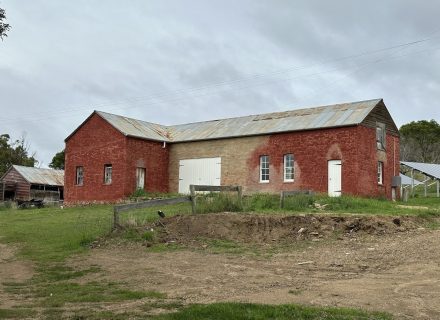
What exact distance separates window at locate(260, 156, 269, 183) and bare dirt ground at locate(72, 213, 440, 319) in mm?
15314

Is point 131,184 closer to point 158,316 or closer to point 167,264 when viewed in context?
point 167,264

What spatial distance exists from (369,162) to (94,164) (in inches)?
732

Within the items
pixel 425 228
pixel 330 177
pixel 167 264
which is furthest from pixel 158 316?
pixel 330 177

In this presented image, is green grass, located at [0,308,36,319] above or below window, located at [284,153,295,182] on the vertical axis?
below

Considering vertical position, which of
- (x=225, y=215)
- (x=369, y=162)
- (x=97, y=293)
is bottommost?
(x=97, y=293)

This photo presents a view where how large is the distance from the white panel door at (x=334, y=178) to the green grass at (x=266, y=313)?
73.3ft

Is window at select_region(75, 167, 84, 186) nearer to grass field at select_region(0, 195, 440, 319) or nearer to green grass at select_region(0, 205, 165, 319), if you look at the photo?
green grass at select_region(0, 205, 165, 319)

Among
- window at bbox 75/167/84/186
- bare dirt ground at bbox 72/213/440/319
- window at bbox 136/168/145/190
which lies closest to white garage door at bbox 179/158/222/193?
window at bbox 136/168/145/190

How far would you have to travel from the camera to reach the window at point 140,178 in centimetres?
3550

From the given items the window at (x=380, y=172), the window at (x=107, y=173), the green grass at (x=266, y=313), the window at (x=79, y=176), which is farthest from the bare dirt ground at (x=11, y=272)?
the window at (x=79, y=176)

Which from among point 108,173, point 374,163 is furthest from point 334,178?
point 108,173

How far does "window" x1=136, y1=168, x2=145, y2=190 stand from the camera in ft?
116

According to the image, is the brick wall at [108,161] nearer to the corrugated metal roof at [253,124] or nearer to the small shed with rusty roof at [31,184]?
the corrugated metal roof at [253,124]

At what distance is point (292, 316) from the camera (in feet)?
22.5
